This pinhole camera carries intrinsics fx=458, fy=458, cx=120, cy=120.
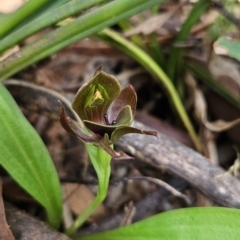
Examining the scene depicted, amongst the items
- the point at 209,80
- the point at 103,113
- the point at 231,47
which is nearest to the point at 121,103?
the point at 103,113

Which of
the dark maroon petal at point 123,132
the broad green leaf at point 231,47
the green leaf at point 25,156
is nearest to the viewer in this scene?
the dark maroon petal at point 123,132

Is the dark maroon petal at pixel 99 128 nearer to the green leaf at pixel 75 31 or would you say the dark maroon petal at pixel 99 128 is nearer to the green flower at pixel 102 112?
the green flower at pixel 102 112

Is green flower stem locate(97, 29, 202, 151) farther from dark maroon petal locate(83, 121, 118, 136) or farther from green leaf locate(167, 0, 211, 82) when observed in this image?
dark maroon petal locate(83, 121, 118, 136)

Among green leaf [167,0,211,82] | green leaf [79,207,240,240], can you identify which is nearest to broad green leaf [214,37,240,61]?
green leaf [167,0,211,82]

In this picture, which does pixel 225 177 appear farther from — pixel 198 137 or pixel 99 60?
pixel 99 60

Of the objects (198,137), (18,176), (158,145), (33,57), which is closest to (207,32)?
(198,137)

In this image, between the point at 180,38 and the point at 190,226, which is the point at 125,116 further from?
the point at 180,38

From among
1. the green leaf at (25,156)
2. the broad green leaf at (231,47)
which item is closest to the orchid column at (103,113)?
the green leaf at (25,156)
